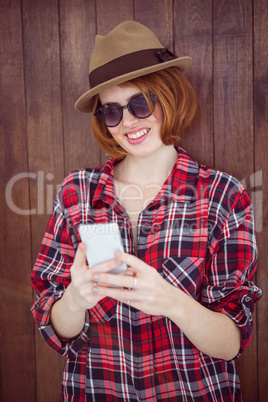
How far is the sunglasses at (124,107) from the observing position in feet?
4.14

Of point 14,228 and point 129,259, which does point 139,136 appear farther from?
point 14,228

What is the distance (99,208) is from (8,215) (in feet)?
2.29

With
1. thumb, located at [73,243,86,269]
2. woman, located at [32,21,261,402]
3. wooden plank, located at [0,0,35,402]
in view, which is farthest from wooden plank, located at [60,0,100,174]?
thumb, located at [73,243,86,269]

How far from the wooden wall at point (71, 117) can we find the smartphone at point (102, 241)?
0.91 metres

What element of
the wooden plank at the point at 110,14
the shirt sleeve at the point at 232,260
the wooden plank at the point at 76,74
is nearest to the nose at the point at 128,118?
the shirt sleeve at the point at 232,260

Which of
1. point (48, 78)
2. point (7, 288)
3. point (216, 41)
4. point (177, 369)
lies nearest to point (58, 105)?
point (48, 78)

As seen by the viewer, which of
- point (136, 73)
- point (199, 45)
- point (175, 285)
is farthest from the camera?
point (199, 45)

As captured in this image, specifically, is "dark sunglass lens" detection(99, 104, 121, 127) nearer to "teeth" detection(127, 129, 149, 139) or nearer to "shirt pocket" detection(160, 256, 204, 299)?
"teeth" detection(127, 129, 149, 139)

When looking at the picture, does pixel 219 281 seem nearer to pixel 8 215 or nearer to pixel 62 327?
pixel 62 327

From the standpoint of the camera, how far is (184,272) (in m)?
1.31

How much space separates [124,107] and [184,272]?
656mm

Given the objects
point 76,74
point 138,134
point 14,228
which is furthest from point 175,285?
point 76,74

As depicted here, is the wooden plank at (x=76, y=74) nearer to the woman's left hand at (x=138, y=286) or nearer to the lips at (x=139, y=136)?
the lips at (x=139, y=136)

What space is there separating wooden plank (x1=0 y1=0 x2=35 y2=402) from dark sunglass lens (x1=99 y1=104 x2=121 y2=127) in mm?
698
